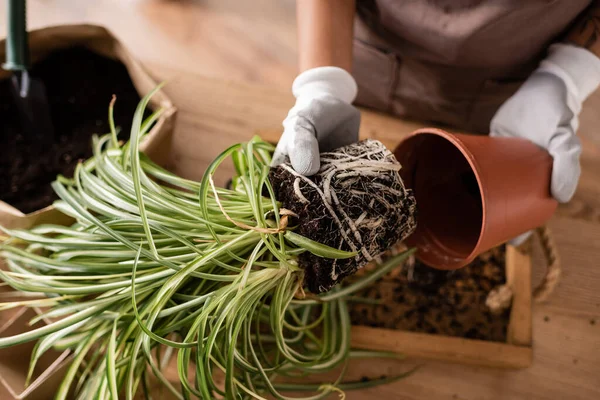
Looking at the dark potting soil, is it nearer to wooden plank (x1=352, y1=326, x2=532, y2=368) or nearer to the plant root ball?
the plant root ball

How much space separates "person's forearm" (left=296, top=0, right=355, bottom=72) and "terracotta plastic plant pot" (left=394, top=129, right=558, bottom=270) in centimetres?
18

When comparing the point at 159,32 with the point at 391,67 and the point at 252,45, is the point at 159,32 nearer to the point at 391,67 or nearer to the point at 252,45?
the point at 252,45

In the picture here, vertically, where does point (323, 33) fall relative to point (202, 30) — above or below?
above

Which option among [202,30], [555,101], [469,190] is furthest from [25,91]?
[555,101]

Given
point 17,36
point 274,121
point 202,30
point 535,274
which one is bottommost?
→ point 535,274

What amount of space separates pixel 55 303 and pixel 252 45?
2.73ft

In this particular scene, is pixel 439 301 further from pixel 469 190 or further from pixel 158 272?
pixel 158 272

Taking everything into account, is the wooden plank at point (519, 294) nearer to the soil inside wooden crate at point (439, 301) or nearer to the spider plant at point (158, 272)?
the soil inside wooden crate at point (439, 301)

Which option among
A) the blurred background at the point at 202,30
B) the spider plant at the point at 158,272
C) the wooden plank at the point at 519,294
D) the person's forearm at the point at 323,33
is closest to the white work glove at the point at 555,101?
the wooden plank at the point at 519,294

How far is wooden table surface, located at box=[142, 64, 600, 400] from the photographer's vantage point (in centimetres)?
88

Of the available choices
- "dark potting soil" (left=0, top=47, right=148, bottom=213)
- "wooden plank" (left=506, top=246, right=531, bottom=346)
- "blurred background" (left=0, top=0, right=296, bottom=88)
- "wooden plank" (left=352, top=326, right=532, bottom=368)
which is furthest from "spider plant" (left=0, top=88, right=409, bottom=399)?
"blurred background" (left=0, top=0, right=296, bottom=88)

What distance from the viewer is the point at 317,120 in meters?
0.68

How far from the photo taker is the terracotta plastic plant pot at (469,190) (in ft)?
2.07

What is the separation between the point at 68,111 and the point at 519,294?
39.5 inches
